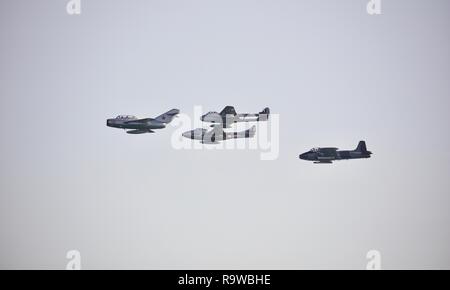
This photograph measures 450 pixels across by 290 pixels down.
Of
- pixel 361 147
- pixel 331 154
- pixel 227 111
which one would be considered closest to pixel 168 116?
pixel 227 111

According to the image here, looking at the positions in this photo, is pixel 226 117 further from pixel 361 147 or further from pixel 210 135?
pixel 361 147

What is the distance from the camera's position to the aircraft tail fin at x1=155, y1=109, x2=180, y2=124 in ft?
566

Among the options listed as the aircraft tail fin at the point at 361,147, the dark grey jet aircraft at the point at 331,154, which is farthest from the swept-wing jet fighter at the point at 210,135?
the aircraft tail fin at the point at 361,147

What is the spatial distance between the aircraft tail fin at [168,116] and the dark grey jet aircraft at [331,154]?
32.6 m

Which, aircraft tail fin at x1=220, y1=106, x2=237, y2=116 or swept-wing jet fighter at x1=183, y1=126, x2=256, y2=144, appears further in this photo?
swept-wing jet fighter at x1=183, y1=126, x2=256, y2=144

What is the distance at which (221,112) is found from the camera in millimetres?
162750

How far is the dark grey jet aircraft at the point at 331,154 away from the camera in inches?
7303

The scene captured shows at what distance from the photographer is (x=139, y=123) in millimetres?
171375

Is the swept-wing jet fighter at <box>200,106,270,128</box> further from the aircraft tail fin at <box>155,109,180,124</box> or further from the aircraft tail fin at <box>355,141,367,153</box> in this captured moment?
the aircraft tail fin at <box>355,141,367,153</box>

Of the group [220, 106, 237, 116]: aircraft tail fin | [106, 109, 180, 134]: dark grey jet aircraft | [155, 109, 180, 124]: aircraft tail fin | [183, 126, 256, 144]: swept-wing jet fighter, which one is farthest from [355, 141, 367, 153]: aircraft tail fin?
[106, 109, 180, 134]: dark grey jet aircraft
